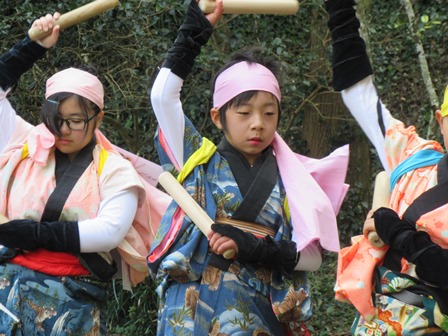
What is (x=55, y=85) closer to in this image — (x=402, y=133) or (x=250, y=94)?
(x=250, y=94)

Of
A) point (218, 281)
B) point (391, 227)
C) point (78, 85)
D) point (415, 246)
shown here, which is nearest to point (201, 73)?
point (78, 85)

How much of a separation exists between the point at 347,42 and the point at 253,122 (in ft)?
2.12

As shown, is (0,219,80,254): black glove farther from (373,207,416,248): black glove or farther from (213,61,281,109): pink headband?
(373,207,416,248): black glove

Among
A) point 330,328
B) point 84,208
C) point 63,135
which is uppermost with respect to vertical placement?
point 63,135

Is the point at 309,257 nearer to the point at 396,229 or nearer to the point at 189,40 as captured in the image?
Result: the point at 396,229

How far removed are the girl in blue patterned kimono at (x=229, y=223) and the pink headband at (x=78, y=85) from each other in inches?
22.6

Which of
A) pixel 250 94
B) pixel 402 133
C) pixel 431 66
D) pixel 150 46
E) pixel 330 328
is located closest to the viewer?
pixel 402 133

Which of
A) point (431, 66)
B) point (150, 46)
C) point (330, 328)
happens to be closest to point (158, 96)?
point (150, 46)

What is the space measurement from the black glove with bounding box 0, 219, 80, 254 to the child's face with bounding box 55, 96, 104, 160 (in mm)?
464

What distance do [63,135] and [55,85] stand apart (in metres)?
0.29

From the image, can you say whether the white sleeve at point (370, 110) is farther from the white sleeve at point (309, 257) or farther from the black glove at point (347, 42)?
the white sleeve at point (309, 257)

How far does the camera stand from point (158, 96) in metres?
4.94

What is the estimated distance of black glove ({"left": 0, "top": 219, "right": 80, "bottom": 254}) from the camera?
200 inches

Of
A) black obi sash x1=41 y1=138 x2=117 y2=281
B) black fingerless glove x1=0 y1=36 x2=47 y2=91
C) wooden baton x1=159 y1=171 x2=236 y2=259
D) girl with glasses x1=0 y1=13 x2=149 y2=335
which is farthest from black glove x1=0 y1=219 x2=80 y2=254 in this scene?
black fingerless glove x1=0 y1=36 x2=47 y2=91
